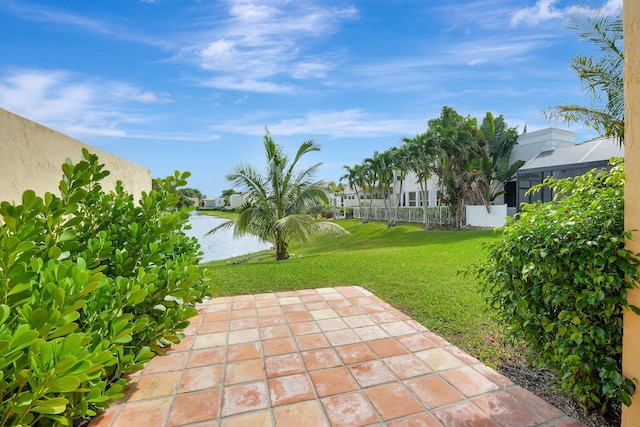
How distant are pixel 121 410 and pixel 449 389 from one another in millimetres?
2654

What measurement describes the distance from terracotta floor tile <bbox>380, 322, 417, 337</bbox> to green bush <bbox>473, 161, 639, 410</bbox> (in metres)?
1.38

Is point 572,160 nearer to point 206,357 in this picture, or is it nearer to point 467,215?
point 467,215

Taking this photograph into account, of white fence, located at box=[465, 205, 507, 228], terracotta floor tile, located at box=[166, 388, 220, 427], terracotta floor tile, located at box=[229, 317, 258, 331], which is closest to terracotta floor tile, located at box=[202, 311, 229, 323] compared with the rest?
terracotta floor tile, located at box=[229, 317, 258, 331]

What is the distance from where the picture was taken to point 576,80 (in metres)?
7.27

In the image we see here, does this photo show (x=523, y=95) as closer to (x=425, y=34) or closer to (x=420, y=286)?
(x=425, y=34)

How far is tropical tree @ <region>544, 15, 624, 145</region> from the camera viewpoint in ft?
22.0

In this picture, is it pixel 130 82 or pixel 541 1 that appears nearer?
pixel 541 1

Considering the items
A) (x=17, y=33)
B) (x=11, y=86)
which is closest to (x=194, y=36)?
(x=17, y=33)

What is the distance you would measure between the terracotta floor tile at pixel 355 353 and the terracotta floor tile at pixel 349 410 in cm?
56

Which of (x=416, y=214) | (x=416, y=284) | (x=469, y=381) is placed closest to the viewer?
(x=469, y=381)

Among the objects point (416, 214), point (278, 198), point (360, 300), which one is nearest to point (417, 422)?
point (360, 300)

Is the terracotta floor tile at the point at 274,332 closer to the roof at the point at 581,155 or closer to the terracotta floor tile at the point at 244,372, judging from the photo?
the terracotta floor tile at the point at 244,372

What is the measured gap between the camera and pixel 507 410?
89.0 inches

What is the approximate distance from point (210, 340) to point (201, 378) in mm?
834
